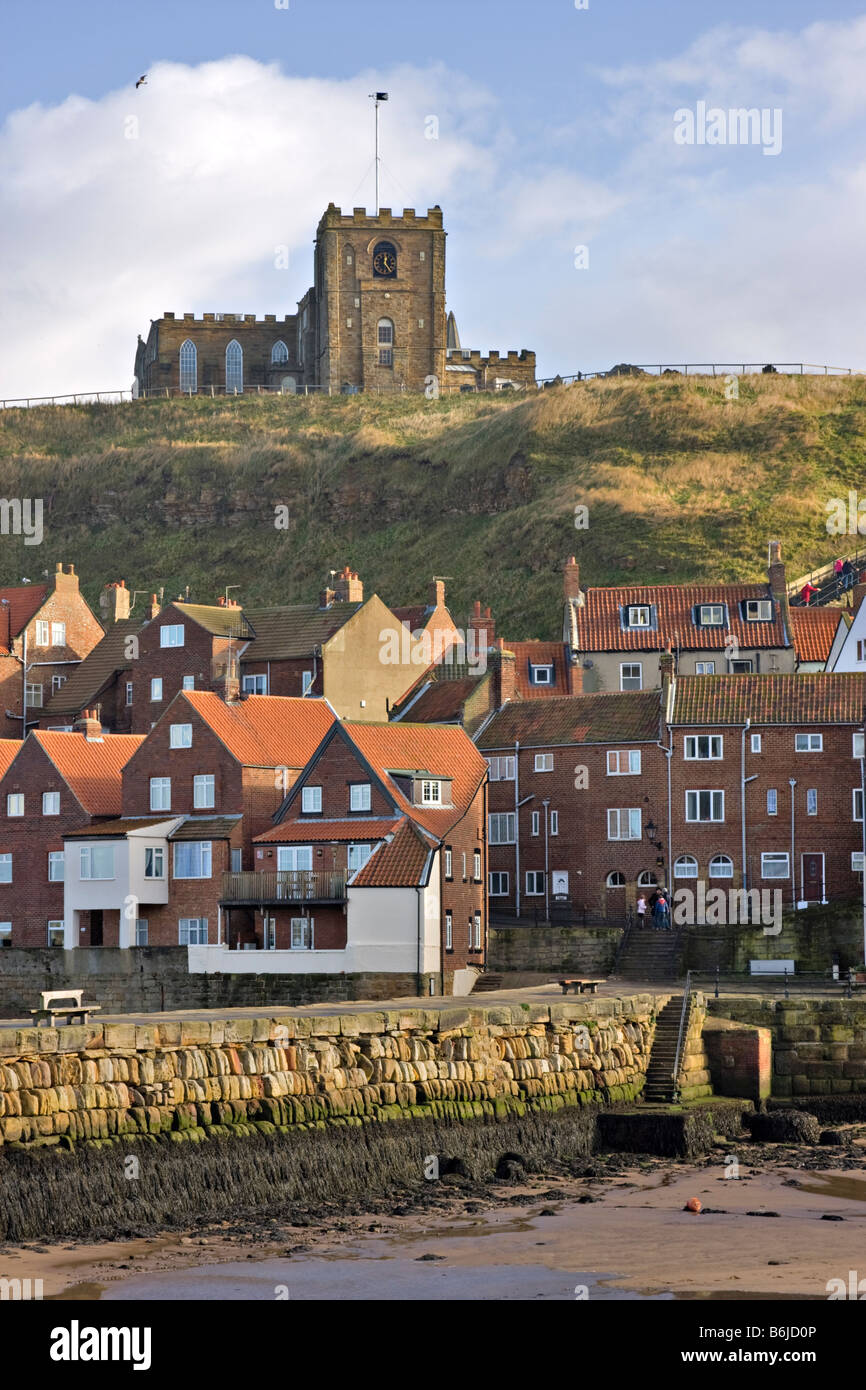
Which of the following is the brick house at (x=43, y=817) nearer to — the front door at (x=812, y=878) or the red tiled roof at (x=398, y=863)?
the red tiled roof at (x=398, y=863)

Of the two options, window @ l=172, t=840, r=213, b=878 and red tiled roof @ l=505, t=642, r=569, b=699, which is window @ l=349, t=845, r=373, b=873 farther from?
red tiled roof @ l=505, t=642, r=569, b=699

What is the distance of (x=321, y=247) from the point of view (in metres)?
128

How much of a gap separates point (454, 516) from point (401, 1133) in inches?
3240

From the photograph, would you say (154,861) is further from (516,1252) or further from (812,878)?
(516,1252)

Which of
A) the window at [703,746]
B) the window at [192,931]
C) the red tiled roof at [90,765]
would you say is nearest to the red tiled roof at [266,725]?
the red tiled roof at [90,765]

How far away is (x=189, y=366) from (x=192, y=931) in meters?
86.9

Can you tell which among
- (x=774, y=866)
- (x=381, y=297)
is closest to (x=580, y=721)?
(x=774, y=866)

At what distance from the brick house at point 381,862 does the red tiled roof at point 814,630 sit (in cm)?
2264

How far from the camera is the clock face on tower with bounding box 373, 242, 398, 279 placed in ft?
413

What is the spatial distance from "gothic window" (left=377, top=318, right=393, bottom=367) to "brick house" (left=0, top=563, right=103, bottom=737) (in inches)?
1959

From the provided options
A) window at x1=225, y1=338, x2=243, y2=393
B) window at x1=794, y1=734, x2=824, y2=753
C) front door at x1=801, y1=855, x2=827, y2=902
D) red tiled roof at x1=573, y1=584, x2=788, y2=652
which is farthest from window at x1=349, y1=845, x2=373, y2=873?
window at x1=225, y1=338, x2=243, y2=393

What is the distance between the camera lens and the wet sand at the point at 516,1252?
2420 centimetres

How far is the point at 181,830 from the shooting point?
5781cm
